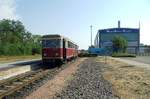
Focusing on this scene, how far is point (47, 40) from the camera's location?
34.0 metres

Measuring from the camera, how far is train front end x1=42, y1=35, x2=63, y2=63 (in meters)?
33.6

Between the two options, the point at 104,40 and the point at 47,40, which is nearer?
the point at 47,40

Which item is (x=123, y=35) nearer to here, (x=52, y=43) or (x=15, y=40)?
(x=15, y=40)

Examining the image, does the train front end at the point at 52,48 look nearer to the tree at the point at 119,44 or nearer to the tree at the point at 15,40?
the tree at the point at 15,40

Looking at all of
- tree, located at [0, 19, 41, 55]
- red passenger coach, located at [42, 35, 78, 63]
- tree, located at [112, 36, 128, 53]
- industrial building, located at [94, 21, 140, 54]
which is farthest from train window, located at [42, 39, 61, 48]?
industrial building, located at [94, 21, 140, 54]

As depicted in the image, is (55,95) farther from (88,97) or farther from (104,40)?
(104,40)

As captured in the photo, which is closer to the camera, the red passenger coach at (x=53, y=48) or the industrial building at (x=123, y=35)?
the red passenger coach at (x=53, y=48)

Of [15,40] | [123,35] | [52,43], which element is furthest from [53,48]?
[123,35]

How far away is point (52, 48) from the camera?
33719mm

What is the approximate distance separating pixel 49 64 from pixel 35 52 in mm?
57131

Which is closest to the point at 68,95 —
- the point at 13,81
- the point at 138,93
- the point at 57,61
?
the point at 138,93

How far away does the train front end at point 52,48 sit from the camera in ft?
110

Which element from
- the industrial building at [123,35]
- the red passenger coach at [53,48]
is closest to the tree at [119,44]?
the industrial building at [123,35]

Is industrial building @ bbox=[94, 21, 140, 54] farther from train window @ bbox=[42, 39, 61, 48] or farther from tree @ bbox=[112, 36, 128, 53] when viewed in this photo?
train window @ bbox=[42, 39, 61, 48]
